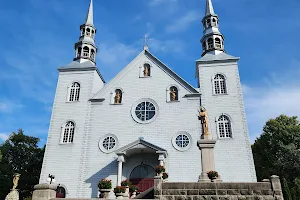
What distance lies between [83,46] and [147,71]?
25.9ft

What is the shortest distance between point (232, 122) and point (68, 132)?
47.0ft

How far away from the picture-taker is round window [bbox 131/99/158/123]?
74.4 feet

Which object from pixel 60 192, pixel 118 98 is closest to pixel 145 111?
pixel 118 98

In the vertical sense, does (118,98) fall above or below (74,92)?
below

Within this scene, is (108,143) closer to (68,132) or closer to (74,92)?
(68,132)

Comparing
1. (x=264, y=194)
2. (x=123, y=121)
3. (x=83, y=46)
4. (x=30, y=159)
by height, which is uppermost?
(x=83, y=46)

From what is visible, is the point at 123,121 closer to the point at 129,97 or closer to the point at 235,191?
the point at 129,97

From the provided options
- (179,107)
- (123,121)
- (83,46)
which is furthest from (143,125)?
(83,46)

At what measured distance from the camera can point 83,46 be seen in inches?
1085

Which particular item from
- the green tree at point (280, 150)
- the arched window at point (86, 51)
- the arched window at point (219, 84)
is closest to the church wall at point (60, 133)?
the arched window at point (86, 51)

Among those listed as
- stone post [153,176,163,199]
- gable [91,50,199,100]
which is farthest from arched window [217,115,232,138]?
stone post [153,176,163,199]

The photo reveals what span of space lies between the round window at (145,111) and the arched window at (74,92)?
5886 mm

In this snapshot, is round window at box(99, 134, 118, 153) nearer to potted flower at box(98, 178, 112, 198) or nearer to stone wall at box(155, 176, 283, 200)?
potted flower at box(98, 178, 112, 198)

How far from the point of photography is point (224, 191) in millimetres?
10359
